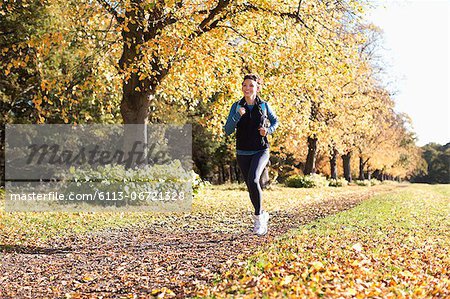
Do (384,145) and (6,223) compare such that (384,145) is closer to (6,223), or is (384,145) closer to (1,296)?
(6,223)

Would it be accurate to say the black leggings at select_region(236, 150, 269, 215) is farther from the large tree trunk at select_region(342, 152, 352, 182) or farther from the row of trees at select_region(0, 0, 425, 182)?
the large tree trunk at select_region(342, 152, 352, 182)

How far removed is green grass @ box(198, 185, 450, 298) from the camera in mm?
3979

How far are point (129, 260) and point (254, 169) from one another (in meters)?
2.01

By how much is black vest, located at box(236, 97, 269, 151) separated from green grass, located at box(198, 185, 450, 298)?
53.2 inches

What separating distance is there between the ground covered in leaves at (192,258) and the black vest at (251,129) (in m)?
1.34

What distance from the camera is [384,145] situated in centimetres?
4306

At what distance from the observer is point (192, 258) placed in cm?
564

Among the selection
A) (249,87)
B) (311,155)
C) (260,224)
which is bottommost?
(260,224)

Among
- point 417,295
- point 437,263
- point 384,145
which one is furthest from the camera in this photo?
point 384,145

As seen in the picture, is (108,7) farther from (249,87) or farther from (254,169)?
(254,169)

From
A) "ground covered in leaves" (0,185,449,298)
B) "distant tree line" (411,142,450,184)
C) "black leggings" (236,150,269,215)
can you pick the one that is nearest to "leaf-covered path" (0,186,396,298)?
"ground covered in leaves" (0,185,449,298)

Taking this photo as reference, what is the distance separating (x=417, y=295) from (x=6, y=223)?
870 centimetres

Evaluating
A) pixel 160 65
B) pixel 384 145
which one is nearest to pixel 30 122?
pixel 160 65

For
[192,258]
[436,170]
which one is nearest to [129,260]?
[192,258]
